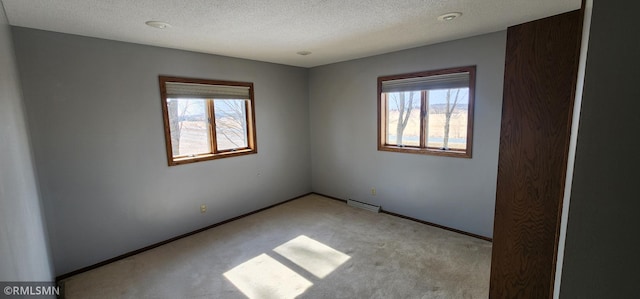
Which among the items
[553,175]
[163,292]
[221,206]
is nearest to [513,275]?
[553,175]

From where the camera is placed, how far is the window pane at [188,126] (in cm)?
322

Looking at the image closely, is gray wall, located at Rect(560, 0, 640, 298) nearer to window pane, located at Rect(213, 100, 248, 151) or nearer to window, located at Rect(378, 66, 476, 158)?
window, located at Rect(378, 66, 476, 158)

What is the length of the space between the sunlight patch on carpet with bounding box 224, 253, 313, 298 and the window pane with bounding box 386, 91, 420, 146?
7.31 ft

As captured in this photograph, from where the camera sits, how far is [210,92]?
338 centimetres

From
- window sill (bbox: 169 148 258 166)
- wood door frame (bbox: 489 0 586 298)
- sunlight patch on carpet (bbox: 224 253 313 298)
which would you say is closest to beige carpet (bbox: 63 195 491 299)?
sunlight patch on carpet (bbox: 224 253 313 298)

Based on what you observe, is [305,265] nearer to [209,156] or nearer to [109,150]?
[209,156]

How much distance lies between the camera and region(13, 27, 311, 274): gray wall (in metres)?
2.37

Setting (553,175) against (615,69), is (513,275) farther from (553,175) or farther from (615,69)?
(615,69)

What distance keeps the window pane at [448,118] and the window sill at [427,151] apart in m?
0.07

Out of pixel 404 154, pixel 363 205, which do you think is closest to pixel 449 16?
pixel 404 154

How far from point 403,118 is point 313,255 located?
6.97 feet

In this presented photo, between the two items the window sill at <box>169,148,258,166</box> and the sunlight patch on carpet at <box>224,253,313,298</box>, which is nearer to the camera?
the sunlight patch on carpet at <box>224,253,313,298</box>

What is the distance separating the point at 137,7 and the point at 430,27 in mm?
2419

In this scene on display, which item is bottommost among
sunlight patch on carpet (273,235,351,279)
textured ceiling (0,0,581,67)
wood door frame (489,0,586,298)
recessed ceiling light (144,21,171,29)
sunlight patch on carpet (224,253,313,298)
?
sunlight patch on carpet (224,253,313,298)
